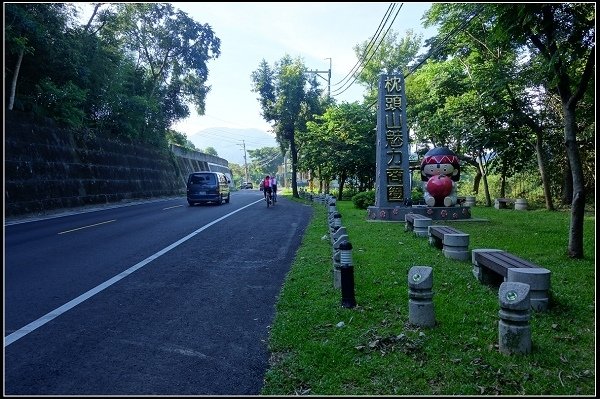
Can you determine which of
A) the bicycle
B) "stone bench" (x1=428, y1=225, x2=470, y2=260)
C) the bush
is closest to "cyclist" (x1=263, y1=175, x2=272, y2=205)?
the bicycle

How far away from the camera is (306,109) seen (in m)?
34.5

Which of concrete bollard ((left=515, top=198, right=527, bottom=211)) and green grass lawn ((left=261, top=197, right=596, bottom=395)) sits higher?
concrete bollard ((left=515, top=198, right=527, bottom=211))

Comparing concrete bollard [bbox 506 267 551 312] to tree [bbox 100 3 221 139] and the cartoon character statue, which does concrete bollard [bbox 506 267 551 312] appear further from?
tree [bbox 100 3 221 139]

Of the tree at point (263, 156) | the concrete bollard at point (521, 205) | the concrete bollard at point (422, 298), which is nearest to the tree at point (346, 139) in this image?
the concrete bollard at point (521, 205)

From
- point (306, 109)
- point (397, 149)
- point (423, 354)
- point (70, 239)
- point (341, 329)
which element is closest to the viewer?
point (423, 354)

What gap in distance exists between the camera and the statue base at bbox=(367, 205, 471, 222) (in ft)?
52.1

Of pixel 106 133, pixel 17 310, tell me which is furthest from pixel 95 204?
pixel 17 310

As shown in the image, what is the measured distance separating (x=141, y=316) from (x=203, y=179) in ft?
63.2

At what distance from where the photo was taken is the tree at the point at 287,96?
33062 millimetres

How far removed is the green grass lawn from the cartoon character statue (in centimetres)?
854

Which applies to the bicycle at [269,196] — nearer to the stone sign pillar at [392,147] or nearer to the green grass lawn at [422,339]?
the stone sign pillar at [392,147]

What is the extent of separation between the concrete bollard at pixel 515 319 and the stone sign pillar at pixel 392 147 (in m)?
12.9

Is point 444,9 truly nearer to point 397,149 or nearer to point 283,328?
point 397,149

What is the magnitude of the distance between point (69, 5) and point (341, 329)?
2428 cm
